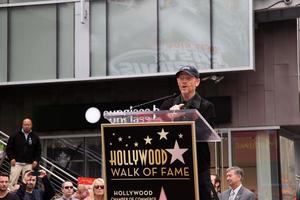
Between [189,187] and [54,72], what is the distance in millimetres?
18776

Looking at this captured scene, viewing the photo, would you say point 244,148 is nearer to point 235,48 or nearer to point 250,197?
point 235,48

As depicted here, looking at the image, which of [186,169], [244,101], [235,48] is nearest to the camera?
[186,169]

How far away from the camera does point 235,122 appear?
74.1 feet

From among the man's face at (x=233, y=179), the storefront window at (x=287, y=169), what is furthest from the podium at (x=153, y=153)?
the storefront window at (x=287, y=169)

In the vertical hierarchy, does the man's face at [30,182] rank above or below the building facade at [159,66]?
below

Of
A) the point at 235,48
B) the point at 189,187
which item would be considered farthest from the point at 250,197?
the point at 235,48

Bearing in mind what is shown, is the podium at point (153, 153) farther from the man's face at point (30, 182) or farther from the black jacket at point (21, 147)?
the black jacket at point (21, 147)

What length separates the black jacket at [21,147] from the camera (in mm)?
16344

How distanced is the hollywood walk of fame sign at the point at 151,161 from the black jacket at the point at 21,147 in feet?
39.5

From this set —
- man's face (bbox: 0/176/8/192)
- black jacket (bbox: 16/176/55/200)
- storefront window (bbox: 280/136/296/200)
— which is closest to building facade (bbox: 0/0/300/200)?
storefront window (bbox: 280/136/296/200)

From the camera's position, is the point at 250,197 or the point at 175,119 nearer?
the point at 175,119

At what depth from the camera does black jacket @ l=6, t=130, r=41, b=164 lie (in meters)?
16.3

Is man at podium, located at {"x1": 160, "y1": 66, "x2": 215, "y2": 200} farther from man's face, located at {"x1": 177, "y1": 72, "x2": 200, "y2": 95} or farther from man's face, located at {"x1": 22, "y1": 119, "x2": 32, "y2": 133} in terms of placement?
man's face, located at {"x1": 22, "y1": 119, "x2": 32, "y2": 133}

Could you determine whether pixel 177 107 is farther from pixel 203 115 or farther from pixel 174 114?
pixel 203 115
